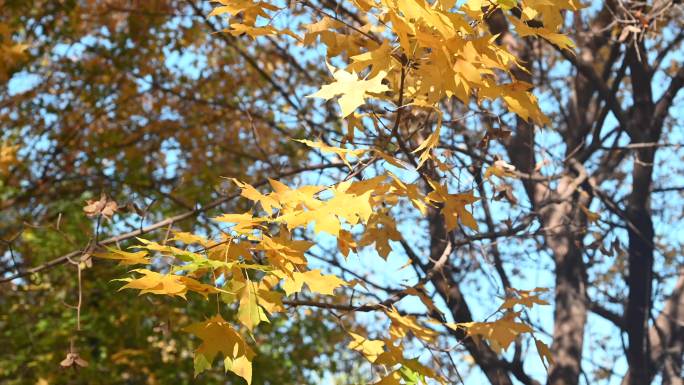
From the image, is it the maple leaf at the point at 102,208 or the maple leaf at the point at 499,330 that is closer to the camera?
the maple leaf at the point at 499,330

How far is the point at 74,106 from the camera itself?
708cm

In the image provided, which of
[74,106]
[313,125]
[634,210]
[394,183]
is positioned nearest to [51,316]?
[74,106]

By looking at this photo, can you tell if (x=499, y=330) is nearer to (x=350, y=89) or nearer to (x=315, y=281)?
(x=315, y=281)

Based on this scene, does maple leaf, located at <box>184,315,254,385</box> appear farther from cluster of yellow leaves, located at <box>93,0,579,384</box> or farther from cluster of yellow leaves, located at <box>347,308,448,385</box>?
cluster of yellow leaves, located at <box>347,308,448,385</box>

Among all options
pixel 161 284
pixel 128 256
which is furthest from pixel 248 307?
pixel 128 256

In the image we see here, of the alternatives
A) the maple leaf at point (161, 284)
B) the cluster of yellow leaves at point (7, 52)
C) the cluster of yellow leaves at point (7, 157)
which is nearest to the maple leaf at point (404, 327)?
the maple leaf at point (161, 284)

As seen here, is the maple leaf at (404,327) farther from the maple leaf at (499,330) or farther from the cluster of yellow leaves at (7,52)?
the cluster of yellow leaves at (7,52)

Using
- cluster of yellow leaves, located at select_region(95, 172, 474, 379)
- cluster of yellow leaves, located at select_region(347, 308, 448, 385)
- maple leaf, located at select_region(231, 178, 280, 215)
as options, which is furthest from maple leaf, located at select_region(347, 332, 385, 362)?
maple leaf, located at select_region(231, 178, 280, 215)

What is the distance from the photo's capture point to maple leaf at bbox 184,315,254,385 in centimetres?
212

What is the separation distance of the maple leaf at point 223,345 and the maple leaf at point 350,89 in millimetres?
638

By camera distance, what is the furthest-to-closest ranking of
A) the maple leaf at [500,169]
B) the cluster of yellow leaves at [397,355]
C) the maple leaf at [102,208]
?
the maple leaf at [500,169]
the maple leaf at [102,208]
the cluster of yellow leaves at [397,355]

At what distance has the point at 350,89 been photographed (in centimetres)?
212

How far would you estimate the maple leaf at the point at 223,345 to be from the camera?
2125 mm

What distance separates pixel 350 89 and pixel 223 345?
0.75 meters
